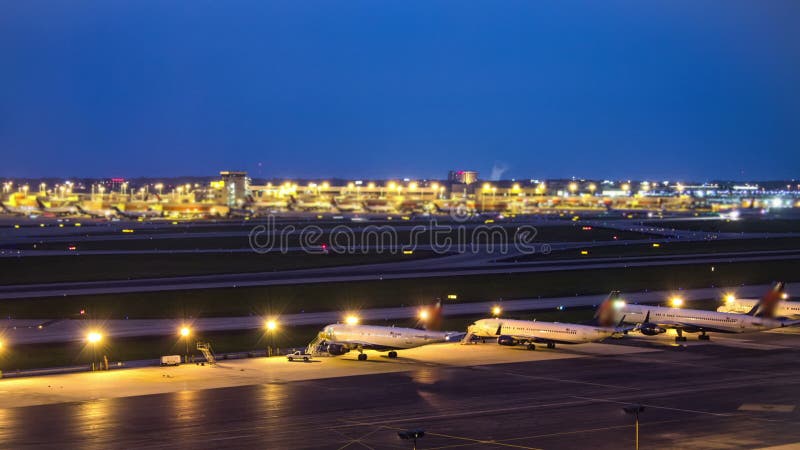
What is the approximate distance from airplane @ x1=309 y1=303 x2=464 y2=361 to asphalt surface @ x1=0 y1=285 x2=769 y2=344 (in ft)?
34.0

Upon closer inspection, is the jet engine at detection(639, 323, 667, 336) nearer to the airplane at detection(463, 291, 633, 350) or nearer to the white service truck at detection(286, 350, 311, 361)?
the airplane at detection(463, 291, 633, 350)

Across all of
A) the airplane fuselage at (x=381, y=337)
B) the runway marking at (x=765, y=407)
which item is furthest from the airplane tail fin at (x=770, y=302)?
the airplane fuselage at (x=381, y=337)

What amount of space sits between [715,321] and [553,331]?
11.6 m

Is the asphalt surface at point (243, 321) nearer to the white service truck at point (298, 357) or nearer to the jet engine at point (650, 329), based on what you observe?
the white service truck at point (298, 357)

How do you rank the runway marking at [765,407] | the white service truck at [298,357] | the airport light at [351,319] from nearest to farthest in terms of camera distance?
the runway marking at [765,407], the white service truck at [298,357], the airport light at [351,319]

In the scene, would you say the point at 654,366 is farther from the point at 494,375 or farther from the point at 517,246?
the point at 517,246

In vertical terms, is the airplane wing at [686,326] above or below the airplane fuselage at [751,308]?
below

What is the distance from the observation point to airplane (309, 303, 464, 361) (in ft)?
169

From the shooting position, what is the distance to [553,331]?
54.3 meters

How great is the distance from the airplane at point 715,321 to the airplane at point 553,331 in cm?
392

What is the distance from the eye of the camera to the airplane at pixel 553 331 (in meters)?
53.3

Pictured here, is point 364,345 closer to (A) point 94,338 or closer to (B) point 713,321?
(A) point 94,338

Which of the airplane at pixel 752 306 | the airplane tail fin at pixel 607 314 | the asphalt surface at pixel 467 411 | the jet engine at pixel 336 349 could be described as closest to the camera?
the asphalt surface at pixel 467 411

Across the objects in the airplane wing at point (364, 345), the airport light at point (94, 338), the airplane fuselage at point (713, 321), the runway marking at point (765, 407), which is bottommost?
the runway marking at point (765, 407)
